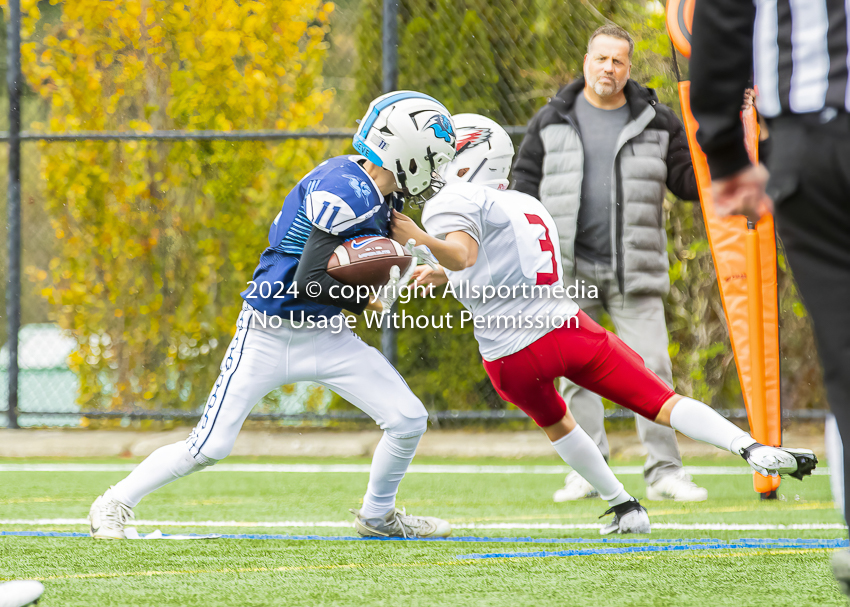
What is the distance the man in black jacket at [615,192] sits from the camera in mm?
4414

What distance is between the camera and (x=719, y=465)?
17.9 ft

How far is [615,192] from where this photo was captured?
4.48 meters

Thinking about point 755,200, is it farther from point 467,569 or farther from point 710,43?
point 467,569

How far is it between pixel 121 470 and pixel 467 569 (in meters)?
3.12

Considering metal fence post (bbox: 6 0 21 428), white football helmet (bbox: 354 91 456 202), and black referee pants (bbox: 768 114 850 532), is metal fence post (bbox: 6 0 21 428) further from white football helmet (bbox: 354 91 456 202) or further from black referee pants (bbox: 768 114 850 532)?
black referee pants (bbox: 768 114 850 532)

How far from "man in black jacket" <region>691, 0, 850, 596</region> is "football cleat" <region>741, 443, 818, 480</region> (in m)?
1.51

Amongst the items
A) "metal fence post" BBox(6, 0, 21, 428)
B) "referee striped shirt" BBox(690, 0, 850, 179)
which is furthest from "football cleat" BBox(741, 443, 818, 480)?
"metal fence post" BBox(6, 0, 21, 428)

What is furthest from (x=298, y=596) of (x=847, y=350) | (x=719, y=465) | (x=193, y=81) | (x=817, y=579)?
(x=193, y=81)

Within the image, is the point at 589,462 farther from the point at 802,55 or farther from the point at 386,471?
the point at 802,55

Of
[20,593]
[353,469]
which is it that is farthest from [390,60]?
[20,593]

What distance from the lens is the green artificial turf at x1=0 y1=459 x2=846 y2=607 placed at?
244 centimetres

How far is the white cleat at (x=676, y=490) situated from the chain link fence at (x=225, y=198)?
2.11m

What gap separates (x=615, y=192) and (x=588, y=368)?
1.47 metres

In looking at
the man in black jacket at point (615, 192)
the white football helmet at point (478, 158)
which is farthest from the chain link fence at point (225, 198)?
the white football helmet at point (478, 158)
